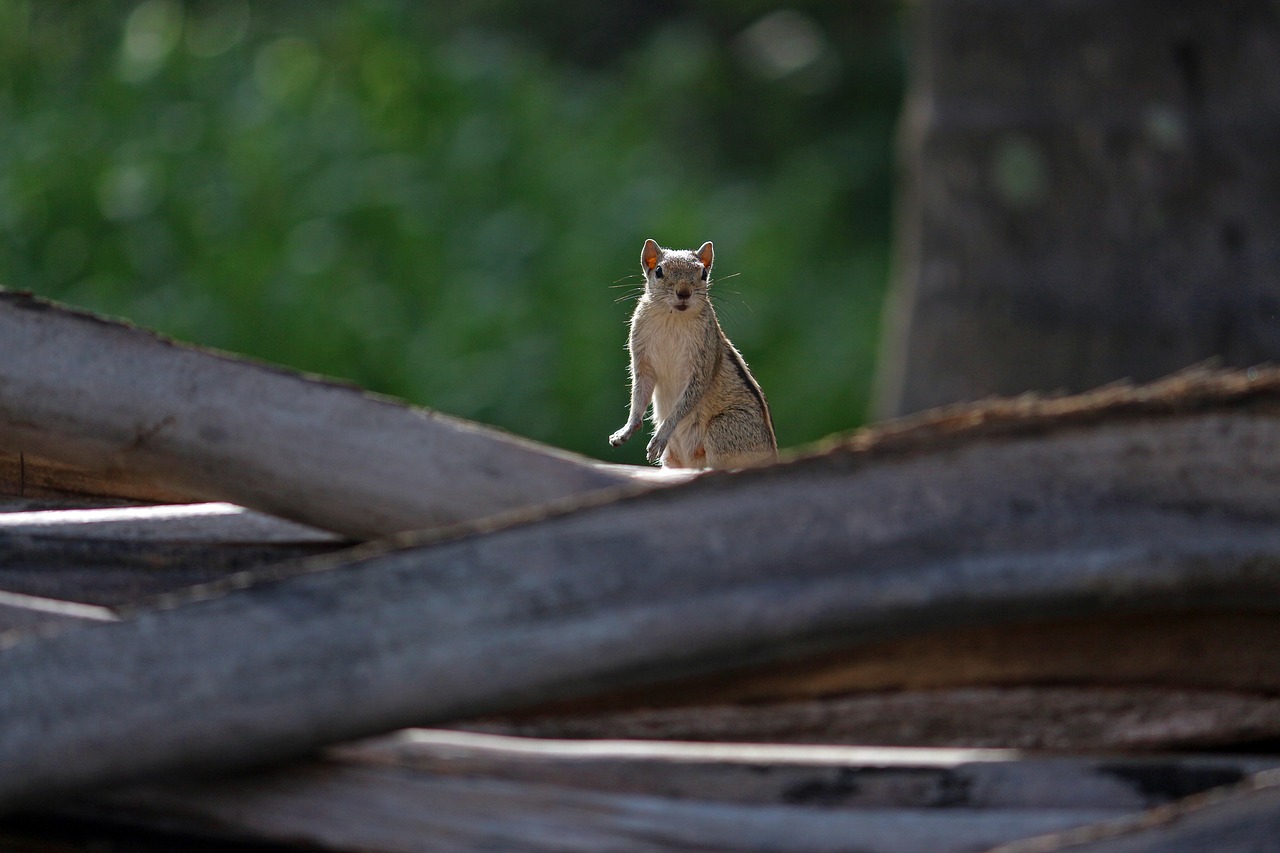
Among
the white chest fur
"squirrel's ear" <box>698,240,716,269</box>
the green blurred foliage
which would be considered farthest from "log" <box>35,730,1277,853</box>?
the green blurred foliage

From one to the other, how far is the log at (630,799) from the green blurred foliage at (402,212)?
14.9ft

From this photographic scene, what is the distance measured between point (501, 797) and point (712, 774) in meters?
0.18

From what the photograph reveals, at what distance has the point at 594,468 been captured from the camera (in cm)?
145

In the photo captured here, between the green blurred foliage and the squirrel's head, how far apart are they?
2.57 meters

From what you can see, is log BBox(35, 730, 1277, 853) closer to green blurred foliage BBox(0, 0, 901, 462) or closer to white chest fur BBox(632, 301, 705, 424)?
white chest fur BBox(632, 301, 705, 424)

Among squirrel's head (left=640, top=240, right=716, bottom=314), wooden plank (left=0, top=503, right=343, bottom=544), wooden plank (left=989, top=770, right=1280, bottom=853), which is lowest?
wooden plank (left=989, top=770, right=1280, bottom=853)

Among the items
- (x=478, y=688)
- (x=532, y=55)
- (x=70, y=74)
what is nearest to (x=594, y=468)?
(x=478, y=688)

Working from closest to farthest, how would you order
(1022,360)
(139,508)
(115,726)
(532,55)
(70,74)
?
(115,726), (139,508), (1022,360), (70,74), (532,55)

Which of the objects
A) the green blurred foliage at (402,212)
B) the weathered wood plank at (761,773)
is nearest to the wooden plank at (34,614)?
the weathered wood plank at (761,773)

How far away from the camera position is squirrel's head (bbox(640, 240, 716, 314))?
3.02 meters

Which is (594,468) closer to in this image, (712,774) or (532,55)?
(712,774)

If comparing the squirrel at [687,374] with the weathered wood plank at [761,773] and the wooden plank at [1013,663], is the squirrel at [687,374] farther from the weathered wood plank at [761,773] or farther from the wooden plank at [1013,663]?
the weathered wood plank at [761,773]

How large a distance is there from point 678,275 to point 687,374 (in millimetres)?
226

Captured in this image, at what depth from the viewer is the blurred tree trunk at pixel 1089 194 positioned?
15.3ft
